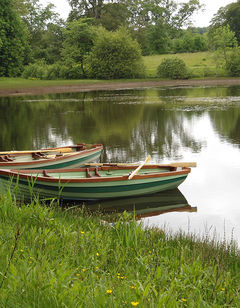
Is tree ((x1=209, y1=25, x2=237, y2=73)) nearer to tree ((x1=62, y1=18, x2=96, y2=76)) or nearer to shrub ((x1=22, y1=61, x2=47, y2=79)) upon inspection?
tree ((x1=62, y1=18, x2=96, y2=76))

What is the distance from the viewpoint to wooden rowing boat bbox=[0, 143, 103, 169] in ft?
35.6

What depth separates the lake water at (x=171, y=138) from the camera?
8898 millimetres

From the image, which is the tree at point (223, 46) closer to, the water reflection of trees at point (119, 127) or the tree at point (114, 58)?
the tree at point (114, 58)

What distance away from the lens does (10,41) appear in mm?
58312

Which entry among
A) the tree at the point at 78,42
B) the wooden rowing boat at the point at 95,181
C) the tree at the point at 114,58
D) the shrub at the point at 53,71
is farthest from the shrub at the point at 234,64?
the wooden rowing boat at the point at 95,181

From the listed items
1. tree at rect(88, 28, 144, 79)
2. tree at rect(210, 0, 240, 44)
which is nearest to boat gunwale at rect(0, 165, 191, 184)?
tree at rect(88, 28, 144, 79)

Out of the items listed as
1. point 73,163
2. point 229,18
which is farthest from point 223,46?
point 73,163

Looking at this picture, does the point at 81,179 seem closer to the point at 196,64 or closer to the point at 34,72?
the point at 34,72

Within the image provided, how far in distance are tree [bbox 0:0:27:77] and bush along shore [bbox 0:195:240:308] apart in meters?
55.6

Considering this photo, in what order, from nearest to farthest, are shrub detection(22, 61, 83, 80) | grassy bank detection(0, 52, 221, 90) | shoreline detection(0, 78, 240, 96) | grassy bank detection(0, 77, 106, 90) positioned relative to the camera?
shoreline detection(0, 78, 240, 96) < grassy bank detection(0, 77, 106, 90) < grassy bank detection(0, 52, 221, 90) < shrub detection(22, 61, 83, 80)

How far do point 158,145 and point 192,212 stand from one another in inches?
290

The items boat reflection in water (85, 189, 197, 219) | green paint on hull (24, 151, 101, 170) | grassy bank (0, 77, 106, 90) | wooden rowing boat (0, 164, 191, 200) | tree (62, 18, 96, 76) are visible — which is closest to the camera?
wooden rowing boat (0, 164, 191, 200)

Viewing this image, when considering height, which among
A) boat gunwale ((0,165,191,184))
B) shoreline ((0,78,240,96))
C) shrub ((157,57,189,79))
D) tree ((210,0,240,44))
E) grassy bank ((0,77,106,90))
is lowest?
boat gunwale ((0,165,191,184))

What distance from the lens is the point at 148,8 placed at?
89.7 metres
